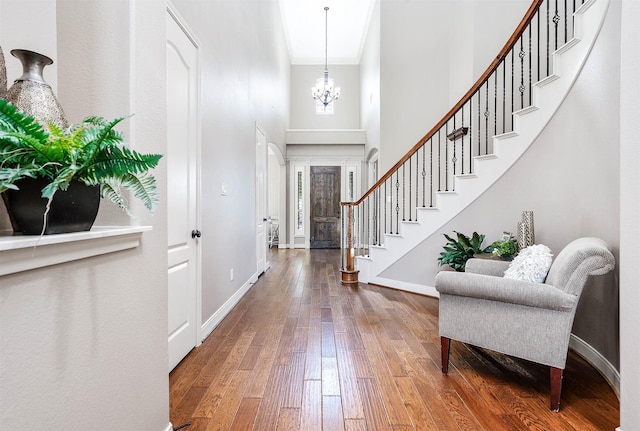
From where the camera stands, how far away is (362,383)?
2049mm

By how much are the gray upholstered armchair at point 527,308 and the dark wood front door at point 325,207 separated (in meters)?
6.73

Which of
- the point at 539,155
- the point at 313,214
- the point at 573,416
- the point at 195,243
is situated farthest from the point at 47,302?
the point at 313,214

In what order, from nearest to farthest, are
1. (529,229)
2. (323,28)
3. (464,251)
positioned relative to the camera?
(529,229) < (464,251) < (323,28)

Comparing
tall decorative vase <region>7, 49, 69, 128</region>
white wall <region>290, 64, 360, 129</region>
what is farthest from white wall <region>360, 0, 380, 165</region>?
tall decorative vase <region>7, 49, 69, 128</region>

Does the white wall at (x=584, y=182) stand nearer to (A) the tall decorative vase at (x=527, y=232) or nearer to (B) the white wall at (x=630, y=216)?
(A) the tall decorative vase at (x=527, y=232)

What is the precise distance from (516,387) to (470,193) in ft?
6.59

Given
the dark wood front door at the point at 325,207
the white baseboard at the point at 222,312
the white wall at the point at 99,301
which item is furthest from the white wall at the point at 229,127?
the dark wood front door at the point at 325,207

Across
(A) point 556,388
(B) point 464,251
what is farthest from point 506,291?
(B) point 464,251

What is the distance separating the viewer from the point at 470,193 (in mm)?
3518

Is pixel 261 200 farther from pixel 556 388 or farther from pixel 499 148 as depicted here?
pixel 556 388

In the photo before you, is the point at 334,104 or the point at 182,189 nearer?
the point at 182,189

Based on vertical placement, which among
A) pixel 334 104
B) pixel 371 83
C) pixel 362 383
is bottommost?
pixel 362 383

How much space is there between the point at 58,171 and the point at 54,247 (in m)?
0.21

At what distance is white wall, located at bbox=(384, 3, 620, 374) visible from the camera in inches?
82.0
